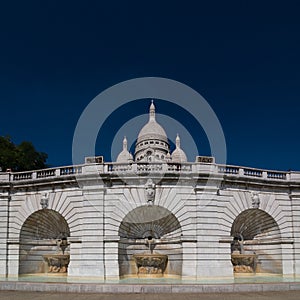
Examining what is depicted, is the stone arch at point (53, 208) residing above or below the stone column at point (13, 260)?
above

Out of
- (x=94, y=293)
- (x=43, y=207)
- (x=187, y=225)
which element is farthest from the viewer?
(x=43, y=207)

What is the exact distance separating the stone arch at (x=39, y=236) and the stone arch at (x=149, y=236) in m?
4.45

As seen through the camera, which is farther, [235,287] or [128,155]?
[128,155]

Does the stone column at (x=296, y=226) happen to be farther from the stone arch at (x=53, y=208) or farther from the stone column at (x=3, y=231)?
the stone column at (x=3, y=231)

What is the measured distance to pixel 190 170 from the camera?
1029 inches

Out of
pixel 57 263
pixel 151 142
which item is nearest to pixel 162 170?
pixel 57 263

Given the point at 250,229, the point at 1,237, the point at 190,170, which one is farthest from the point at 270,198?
the point at 1,237

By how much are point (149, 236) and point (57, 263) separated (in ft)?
21.4

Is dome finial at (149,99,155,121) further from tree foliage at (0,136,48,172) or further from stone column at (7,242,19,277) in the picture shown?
stone column at (7,242,19,277)

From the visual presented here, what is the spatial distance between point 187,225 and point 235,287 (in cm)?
700

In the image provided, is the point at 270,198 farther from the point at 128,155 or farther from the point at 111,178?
the point at 128,155

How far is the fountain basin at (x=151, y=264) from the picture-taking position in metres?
26.0

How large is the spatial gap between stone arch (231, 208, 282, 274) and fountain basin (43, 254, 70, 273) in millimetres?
11352

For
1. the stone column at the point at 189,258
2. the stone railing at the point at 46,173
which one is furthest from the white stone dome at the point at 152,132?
the stone column at the point at 189,258
